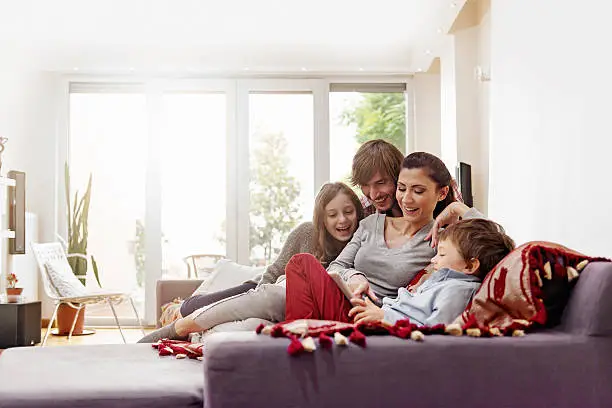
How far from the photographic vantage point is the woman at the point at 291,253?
2523 mm

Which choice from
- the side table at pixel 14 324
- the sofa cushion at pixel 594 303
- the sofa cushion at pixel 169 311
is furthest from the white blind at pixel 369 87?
the sofa cushion at pixel 594 303

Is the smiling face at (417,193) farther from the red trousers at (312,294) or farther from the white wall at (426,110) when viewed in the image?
the white wall at (426,110)

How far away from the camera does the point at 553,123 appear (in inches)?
142

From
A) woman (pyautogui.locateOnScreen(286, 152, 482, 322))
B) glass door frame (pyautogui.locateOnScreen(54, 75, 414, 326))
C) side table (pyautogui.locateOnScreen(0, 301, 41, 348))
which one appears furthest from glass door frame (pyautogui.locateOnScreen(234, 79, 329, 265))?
woman (pyautogui.locateOnScreen(286, 152, 482, 322))

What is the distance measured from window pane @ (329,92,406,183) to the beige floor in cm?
245

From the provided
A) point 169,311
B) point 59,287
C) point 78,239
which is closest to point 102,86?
point 78,239

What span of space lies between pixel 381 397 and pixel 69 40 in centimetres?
665

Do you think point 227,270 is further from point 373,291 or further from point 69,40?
point 69,40

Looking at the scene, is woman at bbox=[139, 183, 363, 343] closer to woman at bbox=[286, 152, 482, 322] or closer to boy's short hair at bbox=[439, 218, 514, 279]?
woman at bbox=[286, 152, 482, 322]

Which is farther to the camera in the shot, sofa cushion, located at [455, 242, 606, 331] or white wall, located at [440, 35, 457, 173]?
white wall, located at [440, 35, 457, 173]

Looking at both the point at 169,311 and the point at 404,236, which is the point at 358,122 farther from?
the point at 404,236

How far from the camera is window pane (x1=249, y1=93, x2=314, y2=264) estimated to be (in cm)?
792

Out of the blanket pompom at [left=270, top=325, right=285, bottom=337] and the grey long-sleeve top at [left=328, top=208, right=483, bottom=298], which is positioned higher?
the grey long-sleeve top at [left=328, top=208, right=483, bottom=298]

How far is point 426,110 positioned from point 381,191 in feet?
17.0
